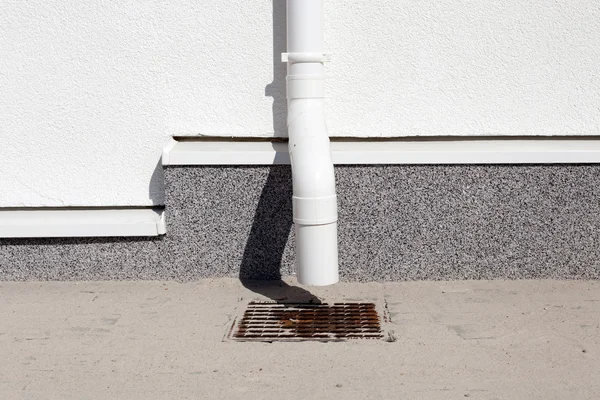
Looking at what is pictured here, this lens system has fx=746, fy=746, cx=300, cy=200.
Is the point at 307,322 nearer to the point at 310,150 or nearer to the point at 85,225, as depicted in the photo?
the point at 310,150

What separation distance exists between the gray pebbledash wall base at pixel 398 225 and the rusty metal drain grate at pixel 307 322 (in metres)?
0.44

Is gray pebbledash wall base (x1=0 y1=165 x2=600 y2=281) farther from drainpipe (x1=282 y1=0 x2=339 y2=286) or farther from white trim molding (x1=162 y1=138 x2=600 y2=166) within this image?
drainpipe (x1=282 y1=0 x2=339 y2=286)

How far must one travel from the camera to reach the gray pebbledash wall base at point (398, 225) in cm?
448

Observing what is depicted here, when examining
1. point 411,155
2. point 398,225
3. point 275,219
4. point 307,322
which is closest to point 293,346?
point 307,322

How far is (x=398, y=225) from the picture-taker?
14.8 ft

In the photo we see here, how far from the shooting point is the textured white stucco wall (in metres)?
4.49

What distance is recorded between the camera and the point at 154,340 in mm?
3803

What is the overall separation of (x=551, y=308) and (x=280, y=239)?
5.30 feet

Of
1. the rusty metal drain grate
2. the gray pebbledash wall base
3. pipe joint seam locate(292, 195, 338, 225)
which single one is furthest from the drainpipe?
the gray pebbledash wall base

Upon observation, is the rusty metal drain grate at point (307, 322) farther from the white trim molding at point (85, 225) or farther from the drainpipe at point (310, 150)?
the white trim molding at point (85, 225)

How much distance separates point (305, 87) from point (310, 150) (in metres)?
0.39

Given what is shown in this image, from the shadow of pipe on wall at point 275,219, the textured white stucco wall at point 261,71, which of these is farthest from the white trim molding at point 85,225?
the shadow of pipe on wall at point 275,219

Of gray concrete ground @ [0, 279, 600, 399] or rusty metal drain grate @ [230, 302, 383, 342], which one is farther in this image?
rusty metal drain grate @ [230, 302, 383, 342]

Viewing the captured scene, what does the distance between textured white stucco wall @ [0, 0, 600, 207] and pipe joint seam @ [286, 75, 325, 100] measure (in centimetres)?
25
